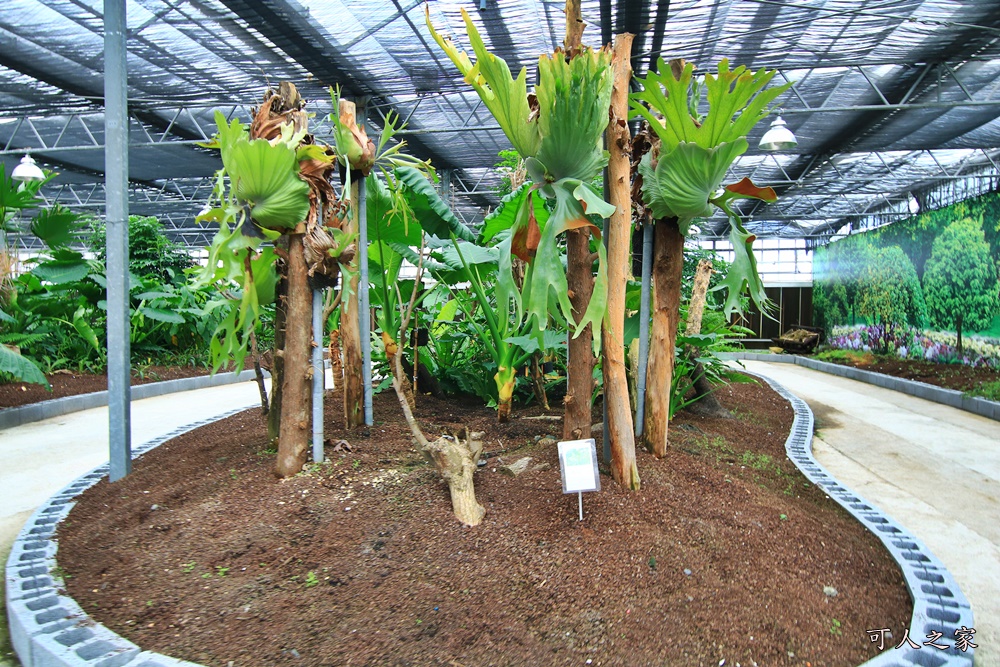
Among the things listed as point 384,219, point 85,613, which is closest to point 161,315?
point 384,219

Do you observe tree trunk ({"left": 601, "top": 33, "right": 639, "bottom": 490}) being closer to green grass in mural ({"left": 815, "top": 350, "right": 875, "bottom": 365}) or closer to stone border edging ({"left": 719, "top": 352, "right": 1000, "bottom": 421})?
stone border edging ({"left": 719, "top": 352, "right": 1000, "bottom": 421})

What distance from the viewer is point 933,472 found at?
4.42 meters

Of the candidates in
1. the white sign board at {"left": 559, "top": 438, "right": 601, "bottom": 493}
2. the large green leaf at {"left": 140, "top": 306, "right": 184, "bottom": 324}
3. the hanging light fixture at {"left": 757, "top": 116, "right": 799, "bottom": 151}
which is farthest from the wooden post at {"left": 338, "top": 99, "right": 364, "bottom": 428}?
the hanging light fixture at {"left": 757, "top": 116, "right": 799, "bottom": 151}

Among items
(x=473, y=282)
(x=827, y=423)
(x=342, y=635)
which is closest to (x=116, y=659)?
(x=342, y=635)

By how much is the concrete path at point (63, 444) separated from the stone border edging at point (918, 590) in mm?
2733

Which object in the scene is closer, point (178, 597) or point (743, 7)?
point (178, 597)

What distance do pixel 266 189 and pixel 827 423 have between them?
5712 mm

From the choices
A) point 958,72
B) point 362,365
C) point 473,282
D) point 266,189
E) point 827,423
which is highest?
point 958,72

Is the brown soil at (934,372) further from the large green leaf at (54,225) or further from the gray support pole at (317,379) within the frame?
the large green leaf at (54,225)

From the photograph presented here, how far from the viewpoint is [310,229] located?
111 inches

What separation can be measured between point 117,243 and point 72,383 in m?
4.97

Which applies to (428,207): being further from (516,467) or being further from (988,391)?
(988,391)

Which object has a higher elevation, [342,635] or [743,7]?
[743,7]

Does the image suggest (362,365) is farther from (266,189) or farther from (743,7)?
(743,7)
